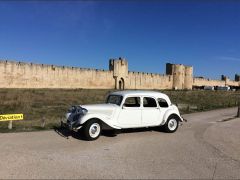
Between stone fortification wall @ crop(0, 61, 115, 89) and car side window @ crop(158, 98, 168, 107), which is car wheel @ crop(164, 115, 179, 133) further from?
stone fortification wall @ crop(0, 61, 115, 89)

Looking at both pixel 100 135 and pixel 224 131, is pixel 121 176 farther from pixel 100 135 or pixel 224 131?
pixel 224 131

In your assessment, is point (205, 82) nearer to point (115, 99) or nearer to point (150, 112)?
point (150, 112)

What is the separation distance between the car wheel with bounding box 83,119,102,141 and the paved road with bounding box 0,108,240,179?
0.25m

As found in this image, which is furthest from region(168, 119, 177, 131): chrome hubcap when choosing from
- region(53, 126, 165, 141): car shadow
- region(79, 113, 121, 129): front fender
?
region(79, 113, 121, 129): front fender

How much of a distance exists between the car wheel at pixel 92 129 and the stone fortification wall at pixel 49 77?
3341cm

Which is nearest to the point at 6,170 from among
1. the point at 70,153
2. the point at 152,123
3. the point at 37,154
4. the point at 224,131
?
the point at 37,154

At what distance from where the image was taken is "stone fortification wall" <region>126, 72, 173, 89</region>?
62781 millimetres

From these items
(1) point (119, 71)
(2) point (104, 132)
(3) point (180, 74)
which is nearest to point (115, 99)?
(2) point (104, 132)

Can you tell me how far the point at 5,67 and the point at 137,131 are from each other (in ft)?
108

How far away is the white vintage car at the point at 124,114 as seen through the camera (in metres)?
10.3

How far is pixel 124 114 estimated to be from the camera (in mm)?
11062

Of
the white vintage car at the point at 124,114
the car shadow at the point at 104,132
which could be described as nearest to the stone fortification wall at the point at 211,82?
the car shadow at the point at 104,132

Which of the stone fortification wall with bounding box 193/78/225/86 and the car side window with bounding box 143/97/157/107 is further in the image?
the stone fortification wall with bounding box 193/78/225/86

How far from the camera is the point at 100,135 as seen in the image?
1100cm
